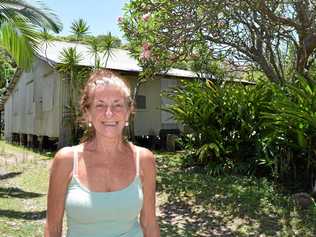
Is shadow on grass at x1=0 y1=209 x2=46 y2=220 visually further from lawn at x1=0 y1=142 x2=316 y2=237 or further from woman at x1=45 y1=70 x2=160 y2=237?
woman at x1=45 y1=70 x2=160 y2=237

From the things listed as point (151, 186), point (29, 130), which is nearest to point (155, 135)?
point (29, 130)

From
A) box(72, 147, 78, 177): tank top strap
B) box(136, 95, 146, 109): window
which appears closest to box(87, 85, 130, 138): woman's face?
box(72, 147, 78, 177): tank top strap

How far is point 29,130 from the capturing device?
22141 mm

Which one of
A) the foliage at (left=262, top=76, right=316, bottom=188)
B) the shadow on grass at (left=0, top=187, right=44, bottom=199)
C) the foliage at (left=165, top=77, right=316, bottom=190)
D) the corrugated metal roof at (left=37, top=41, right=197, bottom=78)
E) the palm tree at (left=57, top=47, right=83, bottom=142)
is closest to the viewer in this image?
the foliage at (left=262, top=76, right=316, bottom=188)

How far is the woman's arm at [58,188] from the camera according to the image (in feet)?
7.80

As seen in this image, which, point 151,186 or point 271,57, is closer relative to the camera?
point 151,186

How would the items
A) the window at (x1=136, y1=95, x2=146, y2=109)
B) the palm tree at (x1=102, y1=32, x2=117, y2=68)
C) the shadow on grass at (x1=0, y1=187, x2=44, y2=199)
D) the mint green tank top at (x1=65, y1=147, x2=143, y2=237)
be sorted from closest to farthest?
the mint green tank top at (x1=65, y1=147, x2=143, y2=237), the shadow on grass at (x1=0, y1=187, x2=44, y2=199), the palm tree at (x1=102, y1=32, x2=117, y2=68), the window at (x1=136, y1=95, x2=146, y2=109)

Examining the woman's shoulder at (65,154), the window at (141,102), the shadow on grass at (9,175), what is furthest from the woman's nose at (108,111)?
the window at (141,102)

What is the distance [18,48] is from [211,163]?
5.04 m

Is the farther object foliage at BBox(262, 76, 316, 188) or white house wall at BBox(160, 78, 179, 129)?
white house wall at BBox(160, 78, 179, 129)

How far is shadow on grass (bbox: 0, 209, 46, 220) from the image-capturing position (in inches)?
312

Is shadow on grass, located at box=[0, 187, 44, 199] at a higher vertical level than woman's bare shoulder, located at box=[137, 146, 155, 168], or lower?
lower

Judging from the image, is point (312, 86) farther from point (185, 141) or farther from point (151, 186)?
point (151, 186)

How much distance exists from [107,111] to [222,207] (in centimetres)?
601
